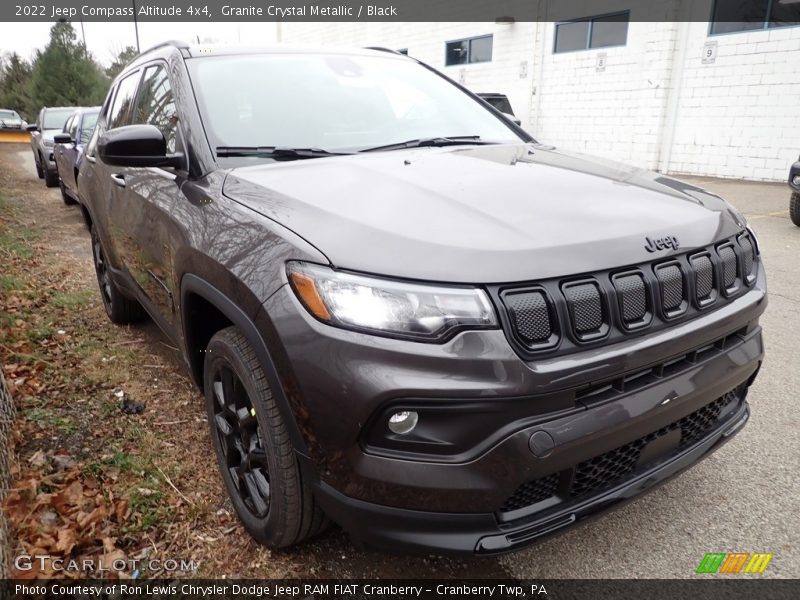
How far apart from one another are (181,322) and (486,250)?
4.67 feet

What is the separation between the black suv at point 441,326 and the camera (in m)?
1.47

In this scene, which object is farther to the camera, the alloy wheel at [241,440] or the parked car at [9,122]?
the parked car at [9,122]

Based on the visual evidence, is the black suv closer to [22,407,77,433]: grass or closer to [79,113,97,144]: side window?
[22,407,77,433]: grass

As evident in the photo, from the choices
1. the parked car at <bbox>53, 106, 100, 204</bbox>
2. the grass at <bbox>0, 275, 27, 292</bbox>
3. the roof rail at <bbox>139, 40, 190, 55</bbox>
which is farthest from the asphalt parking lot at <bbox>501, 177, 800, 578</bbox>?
the parked car at <bbox>53, 106, 100, 204</bbox>

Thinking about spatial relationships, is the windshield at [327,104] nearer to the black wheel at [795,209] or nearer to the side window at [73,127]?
the black wheel at [795,209]

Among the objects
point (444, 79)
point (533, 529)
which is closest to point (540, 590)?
point (533, 529)

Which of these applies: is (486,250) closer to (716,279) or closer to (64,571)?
(716,279)

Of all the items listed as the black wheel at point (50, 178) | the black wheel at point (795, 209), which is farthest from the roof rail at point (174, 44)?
the black wheel at point (50, 178)

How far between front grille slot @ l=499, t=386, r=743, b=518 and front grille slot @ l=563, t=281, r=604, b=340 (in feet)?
1.14

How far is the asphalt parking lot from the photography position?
2029 millimetres

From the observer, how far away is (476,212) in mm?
1719

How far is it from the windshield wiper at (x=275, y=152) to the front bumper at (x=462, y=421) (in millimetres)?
894

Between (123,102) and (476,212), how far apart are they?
3.00m

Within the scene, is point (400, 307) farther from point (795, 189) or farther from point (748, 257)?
point (795, 189)
